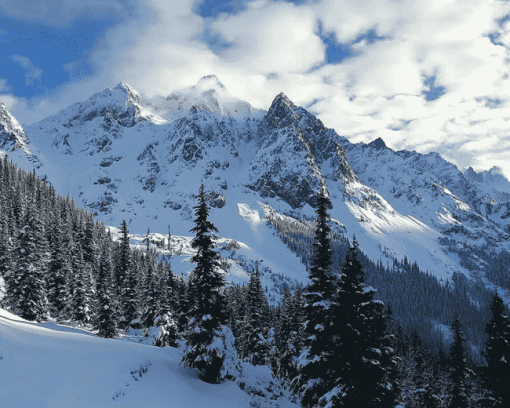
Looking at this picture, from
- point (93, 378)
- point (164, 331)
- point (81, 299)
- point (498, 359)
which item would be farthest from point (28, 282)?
point (498, 359)

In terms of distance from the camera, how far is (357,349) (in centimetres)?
1507

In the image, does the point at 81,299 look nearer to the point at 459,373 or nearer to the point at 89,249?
the point at 89,249

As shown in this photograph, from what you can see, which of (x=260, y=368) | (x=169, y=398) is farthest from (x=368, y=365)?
(x=260, y=368)

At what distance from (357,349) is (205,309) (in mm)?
9971

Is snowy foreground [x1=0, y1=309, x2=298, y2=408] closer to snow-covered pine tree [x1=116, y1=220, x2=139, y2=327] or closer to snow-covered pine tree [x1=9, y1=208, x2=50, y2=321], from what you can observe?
snow-covered pine tree [x1=9, y1=208, x2=50, y2=321]

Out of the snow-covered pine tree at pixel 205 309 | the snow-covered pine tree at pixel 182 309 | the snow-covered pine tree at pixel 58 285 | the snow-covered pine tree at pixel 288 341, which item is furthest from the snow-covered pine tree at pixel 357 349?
the snow-covered pine tree at pixel 58 285

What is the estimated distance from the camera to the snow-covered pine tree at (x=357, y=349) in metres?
14.8

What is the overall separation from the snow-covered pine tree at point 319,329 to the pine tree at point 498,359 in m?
11.5

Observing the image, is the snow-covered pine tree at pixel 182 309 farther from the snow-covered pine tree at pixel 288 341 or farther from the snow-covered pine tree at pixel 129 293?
the snow-covered pine tree at pixel 288 341

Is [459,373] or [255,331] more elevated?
[459,373]

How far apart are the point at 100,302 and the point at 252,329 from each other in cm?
1826

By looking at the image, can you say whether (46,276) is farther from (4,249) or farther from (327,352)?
(327,352)

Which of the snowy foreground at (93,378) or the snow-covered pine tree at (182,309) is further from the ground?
the snowy foreground at (93,378)

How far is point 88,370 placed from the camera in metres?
13.7
